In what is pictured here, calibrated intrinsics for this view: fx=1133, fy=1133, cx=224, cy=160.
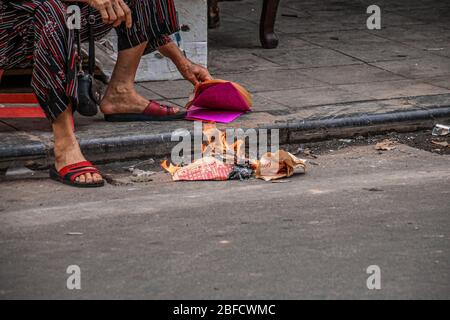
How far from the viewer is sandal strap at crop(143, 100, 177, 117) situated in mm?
6582

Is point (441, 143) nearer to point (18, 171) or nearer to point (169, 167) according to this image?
point (169, 167)

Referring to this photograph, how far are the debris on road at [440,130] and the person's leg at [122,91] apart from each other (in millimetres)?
1792

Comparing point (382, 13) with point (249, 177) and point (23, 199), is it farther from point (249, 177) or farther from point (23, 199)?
point (23, 199)

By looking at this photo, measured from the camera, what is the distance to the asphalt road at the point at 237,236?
410 centimetres

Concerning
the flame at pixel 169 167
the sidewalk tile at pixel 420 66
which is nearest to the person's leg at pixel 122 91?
the flame at pixel 169 167

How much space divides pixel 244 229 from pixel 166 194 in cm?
78

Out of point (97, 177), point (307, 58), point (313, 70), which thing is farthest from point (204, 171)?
point (307, 58)

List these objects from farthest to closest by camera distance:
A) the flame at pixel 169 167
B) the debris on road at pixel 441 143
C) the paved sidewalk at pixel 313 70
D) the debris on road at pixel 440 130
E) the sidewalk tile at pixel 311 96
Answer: the sidewalk tile at pixel 311 96, the debris on road at pixel 440 130, the debris on road at pixel 441 143, the paved sidewalk at pixel 313 70, the flame at pixel 169 167

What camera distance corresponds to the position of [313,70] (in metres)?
7.89

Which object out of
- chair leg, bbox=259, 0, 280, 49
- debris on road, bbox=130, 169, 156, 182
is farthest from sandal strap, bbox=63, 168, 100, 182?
chair leg, bbox=259, 0, 280, 49

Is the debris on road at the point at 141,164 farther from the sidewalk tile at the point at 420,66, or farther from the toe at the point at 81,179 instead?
the sidewalk tile at the point at 420,66

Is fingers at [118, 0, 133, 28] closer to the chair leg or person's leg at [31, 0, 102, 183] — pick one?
person's leg at [31, 0, 102, 183]

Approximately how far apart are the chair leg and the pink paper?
179cm

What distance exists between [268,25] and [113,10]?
2743mm
